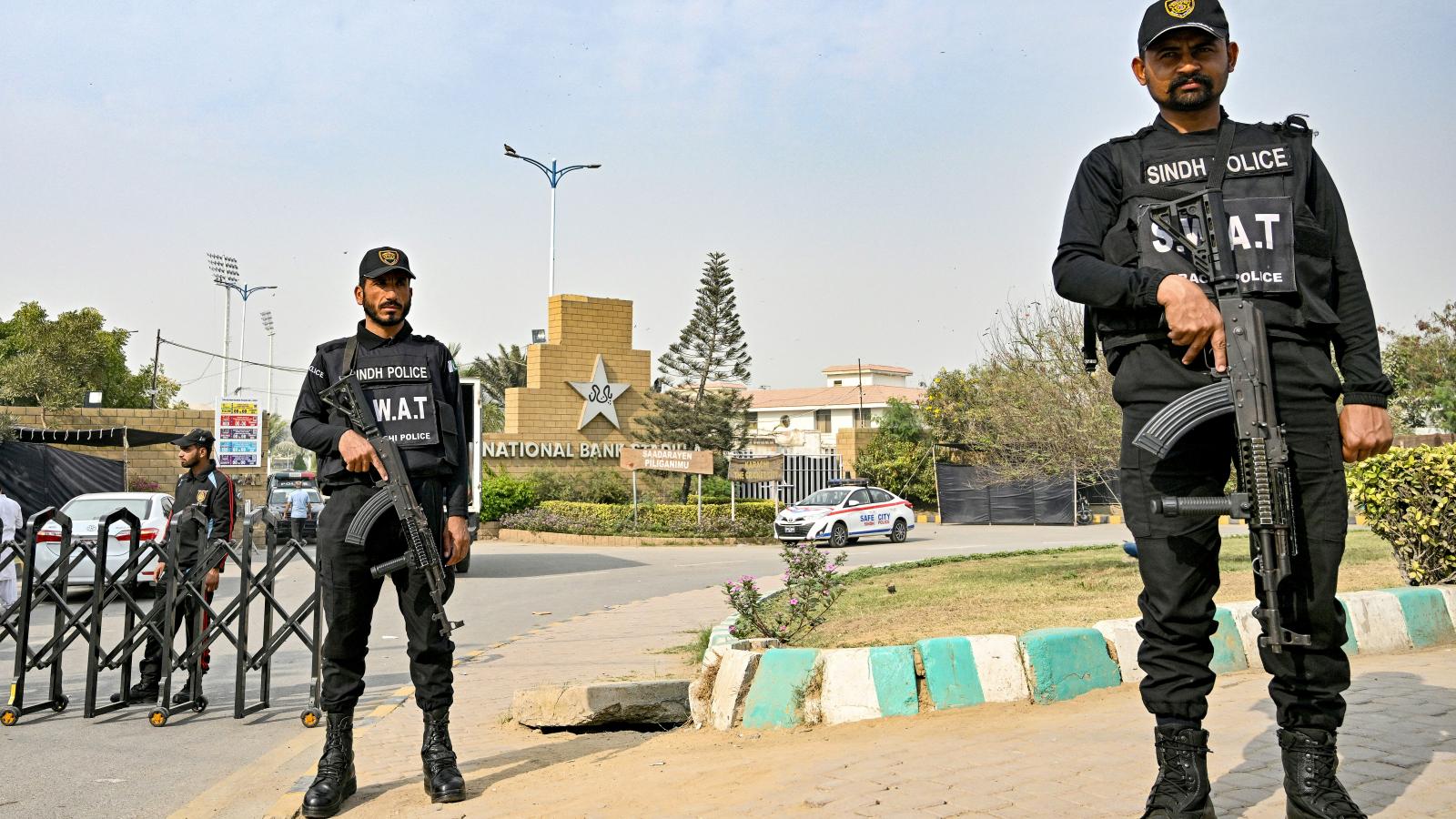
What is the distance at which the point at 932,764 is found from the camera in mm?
4102

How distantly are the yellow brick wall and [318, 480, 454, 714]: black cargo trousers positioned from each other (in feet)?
87.5

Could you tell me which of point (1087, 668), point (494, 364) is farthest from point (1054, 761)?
point (494, 364)

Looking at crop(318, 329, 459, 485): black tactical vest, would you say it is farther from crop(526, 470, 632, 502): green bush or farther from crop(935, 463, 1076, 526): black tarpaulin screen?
crop(935, 463, 1076, 526): black tarpaulin screen

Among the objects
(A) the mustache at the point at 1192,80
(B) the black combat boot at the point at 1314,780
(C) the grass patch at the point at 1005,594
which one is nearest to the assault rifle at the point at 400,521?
(B) the black combat boot at the point at 1314,780

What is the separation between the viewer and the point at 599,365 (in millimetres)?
34188

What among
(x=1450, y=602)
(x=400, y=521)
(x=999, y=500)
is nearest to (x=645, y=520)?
(x=999, y=500)

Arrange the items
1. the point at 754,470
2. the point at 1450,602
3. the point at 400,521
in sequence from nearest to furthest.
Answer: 1. the point at 400,521
2. the point at 1450,602
3. the point at 754,470

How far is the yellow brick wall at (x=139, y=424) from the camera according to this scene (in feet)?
96.0

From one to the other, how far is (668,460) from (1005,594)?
64.1 feet

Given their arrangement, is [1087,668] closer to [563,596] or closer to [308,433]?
[308,433]

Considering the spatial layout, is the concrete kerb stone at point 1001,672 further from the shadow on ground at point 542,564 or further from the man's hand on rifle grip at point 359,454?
the shadow on ground at point 542,564

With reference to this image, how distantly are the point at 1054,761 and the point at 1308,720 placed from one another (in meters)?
1.23

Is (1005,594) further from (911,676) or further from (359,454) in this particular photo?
(359,454)

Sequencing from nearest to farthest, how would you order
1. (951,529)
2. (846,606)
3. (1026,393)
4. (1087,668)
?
(1087,668) → (846,606) → (1026,393) → (951,529)
